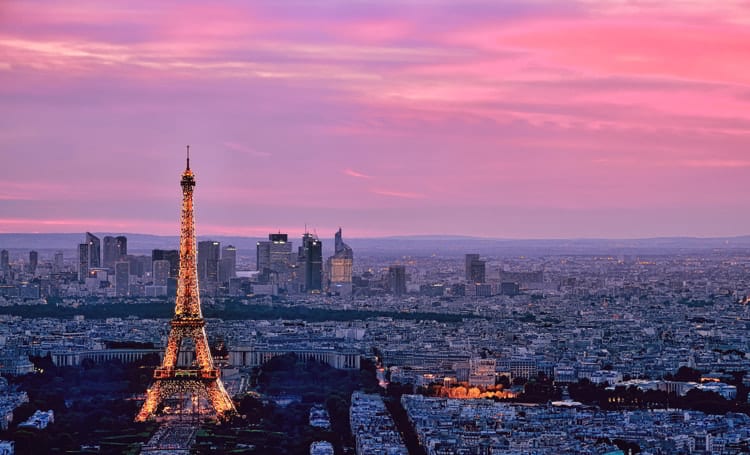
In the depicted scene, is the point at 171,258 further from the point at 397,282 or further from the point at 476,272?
the point at 476,272

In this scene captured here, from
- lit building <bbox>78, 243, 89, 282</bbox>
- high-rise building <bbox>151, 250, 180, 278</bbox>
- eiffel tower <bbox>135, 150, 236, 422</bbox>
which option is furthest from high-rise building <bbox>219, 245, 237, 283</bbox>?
eiffel tower <bbox>135, 150, 236, 422</bbox>

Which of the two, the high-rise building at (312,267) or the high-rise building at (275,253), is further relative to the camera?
the high-rise building at (275,253)

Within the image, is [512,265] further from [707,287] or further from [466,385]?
[466,385]

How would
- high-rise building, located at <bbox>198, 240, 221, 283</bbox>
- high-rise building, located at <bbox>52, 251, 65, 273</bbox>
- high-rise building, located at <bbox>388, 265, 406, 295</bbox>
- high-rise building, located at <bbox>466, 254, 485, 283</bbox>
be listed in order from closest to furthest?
high-rise building, located at <bbox>198, 240, 221, 283</bbox>, high-rise building, located at <bbox>388, 265, 406, 295</bbox>, high-rise building, located at <bbox>466, 254, 485, 283</bbox>, high-rise building, located at <bbox>52, 251, 65, 273</bbox>

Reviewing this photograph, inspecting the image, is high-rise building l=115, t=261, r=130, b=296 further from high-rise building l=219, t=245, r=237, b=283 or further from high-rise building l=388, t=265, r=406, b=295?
high-rise building l=388, t=265, r=406, b=295

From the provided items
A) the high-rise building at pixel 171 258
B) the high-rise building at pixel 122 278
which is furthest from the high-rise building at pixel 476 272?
the high-rise building at pixel 122 278

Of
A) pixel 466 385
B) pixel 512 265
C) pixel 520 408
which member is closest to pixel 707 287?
pixel 512 265

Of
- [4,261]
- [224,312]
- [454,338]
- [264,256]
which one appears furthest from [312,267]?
[454,338]

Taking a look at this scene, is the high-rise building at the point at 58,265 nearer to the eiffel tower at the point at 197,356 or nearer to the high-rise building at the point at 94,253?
the high-rise building at the point at 94,253
